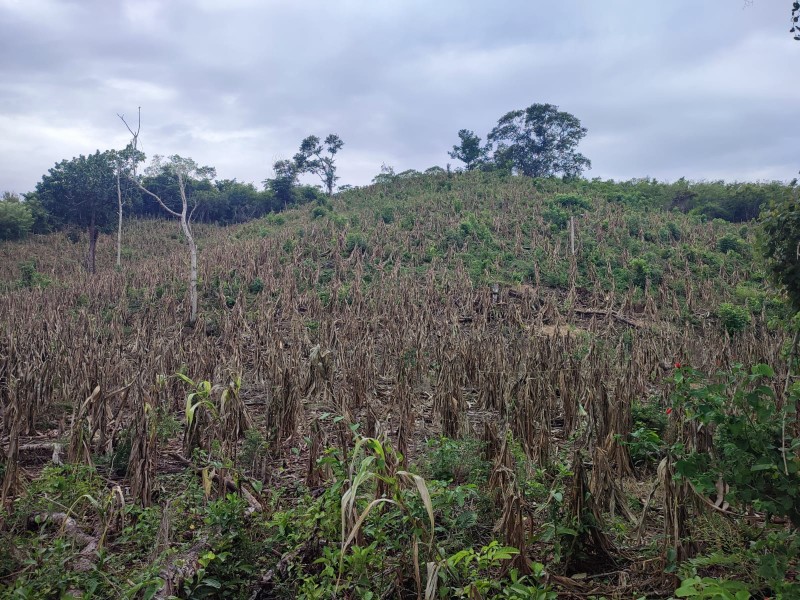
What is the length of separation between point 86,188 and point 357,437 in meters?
28.2

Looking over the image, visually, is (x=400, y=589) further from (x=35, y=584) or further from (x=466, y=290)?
(x=466, y=290)

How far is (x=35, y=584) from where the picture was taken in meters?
2.61

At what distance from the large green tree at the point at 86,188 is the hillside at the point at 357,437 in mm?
11782

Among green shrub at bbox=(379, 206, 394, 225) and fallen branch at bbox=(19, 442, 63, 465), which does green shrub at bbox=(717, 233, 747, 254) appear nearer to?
green shrub at bbox=(379, 206, 394, 225)

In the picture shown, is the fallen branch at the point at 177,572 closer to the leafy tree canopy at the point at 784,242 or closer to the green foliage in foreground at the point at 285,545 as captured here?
the green foliage in foreground at the point at 285,545

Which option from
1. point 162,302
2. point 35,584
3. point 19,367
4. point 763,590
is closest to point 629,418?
point 763,590

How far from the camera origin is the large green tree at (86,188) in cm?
2552

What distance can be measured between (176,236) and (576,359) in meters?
27.8

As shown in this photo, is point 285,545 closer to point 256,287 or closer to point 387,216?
point 256,287

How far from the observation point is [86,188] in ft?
84.4

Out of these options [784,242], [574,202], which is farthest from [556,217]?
[784,242]

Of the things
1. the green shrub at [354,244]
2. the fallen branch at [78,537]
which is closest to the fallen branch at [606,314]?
the green shrub at [354,244]

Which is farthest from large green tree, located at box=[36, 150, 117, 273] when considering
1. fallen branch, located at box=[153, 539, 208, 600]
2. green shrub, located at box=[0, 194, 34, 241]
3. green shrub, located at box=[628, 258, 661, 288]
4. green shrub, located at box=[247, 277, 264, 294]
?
fallen branch, located at box=[153, 539, 208, 600]

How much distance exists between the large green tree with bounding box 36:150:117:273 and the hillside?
→ 11.8 meters
